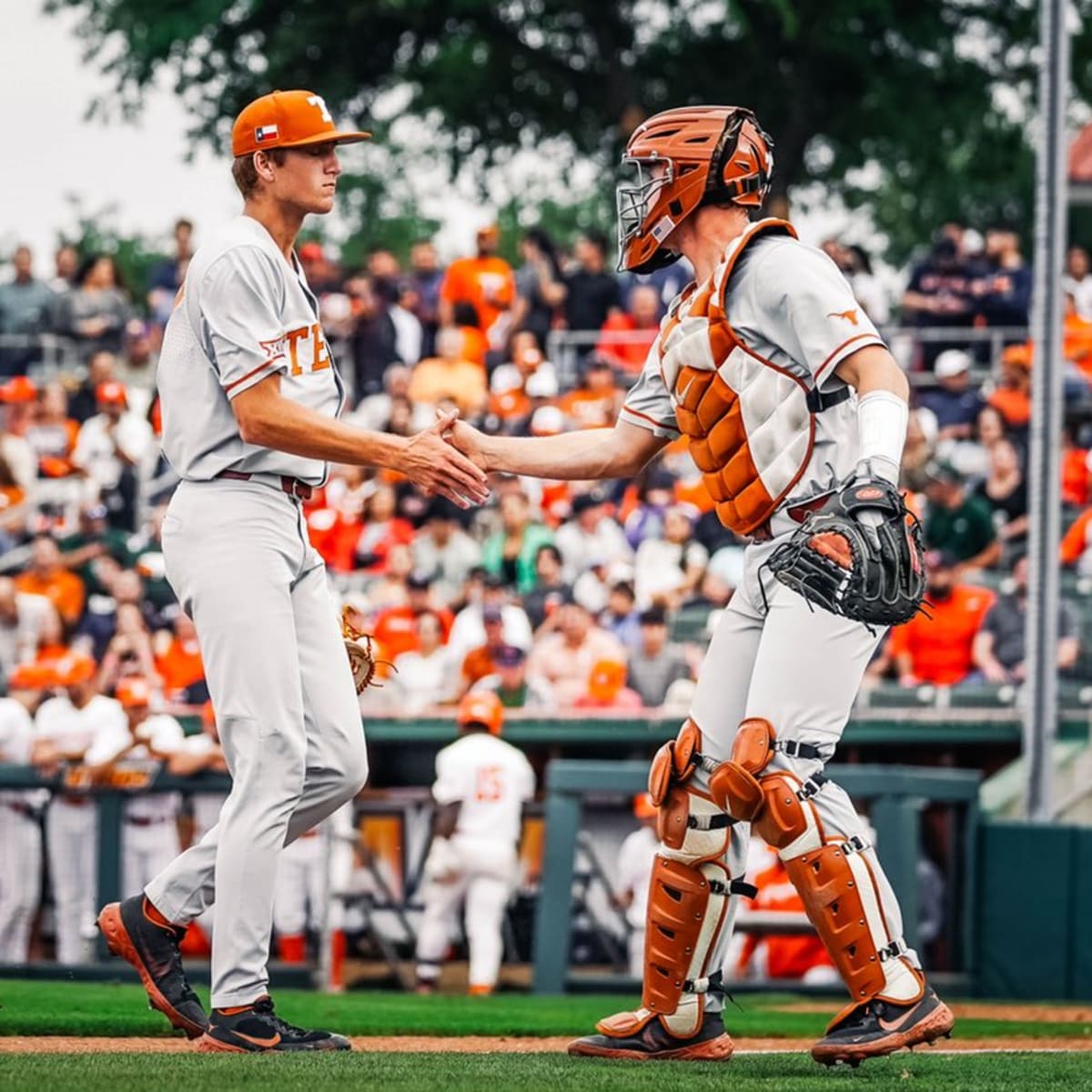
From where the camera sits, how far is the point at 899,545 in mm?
5492

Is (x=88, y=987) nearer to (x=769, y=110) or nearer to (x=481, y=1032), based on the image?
(x=481, y=1032)

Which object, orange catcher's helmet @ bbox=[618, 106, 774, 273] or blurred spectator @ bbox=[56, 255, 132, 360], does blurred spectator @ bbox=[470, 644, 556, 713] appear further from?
orange catcher's helmet @ bbox=[618, 106, 774, 273]

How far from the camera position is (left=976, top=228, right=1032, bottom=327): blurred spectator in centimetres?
1811

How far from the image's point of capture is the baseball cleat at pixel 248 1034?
6.02 metres

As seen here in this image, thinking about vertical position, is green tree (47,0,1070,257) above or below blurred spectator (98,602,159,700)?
above

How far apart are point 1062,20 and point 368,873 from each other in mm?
6465

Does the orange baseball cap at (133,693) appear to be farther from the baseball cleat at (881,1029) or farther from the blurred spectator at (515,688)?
the baseball cleat at (881,1029)

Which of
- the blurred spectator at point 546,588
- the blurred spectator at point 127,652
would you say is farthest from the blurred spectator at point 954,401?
the blurred spectator at point 127,652

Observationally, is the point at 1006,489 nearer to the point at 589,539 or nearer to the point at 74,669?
the point at 589,539

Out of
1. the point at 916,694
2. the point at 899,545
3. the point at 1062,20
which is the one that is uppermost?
the point at 1062,20

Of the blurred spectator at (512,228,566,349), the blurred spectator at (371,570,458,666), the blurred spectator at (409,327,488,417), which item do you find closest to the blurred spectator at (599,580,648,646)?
the blurred spectator at (371,570,458,666)

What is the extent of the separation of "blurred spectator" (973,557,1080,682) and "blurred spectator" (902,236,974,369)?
407 cm

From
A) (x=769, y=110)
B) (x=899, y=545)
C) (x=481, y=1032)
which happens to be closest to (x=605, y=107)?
(x=769, y=110)

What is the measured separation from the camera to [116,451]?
18281 millimetres
